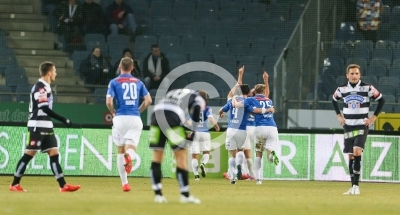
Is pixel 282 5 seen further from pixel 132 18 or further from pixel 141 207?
pixel 141 207

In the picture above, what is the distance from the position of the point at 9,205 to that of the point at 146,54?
1396 cm

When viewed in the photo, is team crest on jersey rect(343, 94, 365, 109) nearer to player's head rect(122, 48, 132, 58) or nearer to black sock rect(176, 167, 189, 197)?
black sock rect(176, 167, 189, 197)

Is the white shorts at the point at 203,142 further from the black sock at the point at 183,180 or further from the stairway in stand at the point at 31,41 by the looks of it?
the black sock at the point at 183,180

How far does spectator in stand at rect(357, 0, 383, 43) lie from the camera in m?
24.4

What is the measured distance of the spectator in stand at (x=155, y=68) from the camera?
77.5 ft

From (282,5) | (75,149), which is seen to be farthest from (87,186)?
(282,5)

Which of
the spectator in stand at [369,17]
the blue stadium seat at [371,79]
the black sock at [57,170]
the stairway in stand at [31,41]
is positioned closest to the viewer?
the black sock at [57,170]

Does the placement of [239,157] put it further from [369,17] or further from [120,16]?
[120,16]

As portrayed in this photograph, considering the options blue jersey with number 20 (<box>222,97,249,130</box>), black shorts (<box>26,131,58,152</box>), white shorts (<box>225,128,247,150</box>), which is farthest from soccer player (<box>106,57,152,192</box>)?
blue jersey with number 20 (<box>222,97,249,130</box>)

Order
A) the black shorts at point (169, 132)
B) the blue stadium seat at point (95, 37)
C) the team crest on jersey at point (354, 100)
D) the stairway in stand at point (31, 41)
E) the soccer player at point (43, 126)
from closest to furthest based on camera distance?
the black shorts at point (169, 132) → the soccer player at point (43, 126) → the team crest on jersey at point (354, 100) → the stairway in stand at point (31, 41) → the blue stadium seat at point (95, 37)

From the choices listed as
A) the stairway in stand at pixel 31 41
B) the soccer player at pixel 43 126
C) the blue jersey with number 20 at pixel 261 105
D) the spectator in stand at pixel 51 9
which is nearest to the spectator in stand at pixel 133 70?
the stairway in stand at pixel 31 41

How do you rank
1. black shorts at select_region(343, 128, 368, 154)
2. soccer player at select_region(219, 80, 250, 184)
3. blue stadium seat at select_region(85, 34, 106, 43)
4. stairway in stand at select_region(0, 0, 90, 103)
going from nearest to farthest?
black shorts at select_region(343, 128, 368, 154) < soccer player at select_region(219, 80, 250, 184) < stairway in stand at select_region(0, 0, 90, 103) < blue stadium seat at select_region(85, 34, 106, 43)

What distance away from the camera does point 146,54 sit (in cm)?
2458

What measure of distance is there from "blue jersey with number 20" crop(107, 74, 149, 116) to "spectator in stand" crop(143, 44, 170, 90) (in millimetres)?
8757
